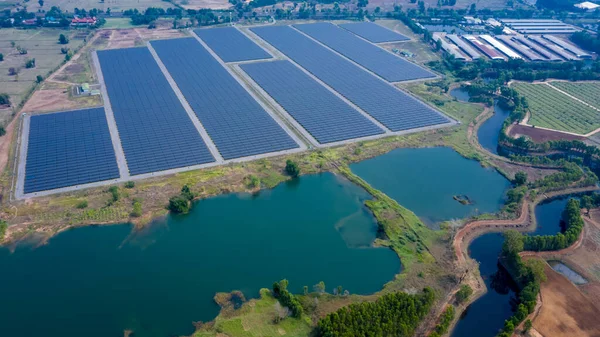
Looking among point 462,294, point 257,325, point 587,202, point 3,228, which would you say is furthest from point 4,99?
point 587,202

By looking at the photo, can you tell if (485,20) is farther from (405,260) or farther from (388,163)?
(405,260)

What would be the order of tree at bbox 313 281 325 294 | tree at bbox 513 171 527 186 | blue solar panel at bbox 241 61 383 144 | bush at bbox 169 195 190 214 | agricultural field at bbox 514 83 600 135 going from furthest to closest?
agricultural field at bbox 514 83 600 135, blue solar panel at bbox 241 61 383 144, tree at bbox 513 171 527 186, bush at bbox 169 195 190 214, tree at bbox 313 281 325 294

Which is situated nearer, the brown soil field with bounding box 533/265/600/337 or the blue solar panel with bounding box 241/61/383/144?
the brown soil field with bounding box 533/265/600/337

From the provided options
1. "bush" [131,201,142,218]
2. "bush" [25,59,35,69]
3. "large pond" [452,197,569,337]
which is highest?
"bush" [25,59,35,69]

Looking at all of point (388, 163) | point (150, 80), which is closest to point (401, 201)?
point (388, 163)

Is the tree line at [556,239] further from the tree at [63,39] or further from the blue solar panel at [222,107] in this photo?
the tree at [63,39]

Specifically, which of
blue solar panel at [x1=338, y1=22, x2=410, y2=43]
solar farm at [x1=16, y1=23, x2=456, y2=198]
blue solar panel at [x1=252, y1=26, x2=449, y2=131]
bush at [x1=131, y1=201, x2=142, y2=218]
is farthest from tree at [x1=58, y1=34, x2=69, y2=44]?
bush at [x1=131, y1=201, x2=142, y2=218]

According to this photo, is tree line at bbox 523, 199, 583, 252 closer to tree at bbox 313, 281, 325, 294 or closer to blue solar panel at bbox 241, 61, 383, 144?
tree at bbox 313, 281, 325, 294
